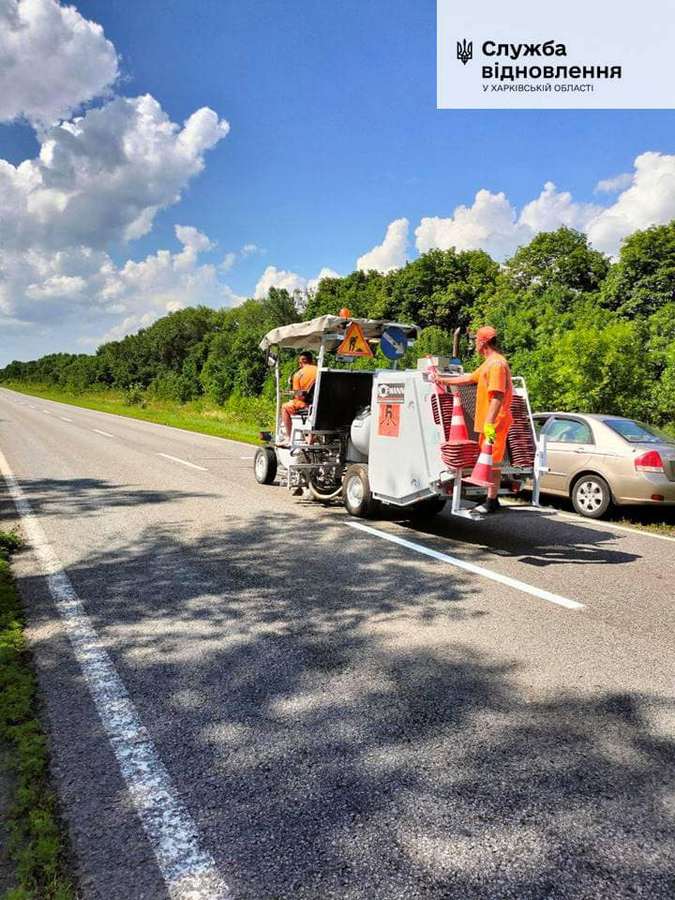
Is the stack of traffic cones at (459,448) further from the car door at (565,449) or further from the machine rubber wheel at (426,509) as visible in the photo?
the car door at (565,449)

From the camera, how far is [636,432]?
8914mm

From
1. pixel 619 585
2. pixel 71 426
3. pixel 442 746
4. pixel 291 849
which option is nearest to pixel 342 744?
pixel 442 746

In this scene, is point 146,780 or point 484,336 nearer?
point 146,780

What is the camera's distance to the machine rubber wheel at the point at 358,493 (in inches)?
323

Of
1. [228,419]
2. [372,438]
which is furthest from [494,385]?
[228,419]

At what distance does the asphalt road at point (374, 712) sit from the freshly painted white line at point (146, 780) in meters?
0.03

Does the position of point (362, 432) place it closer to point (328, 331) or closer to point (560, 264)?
point (328, 331)

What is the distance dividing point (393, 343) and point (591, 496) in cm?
361

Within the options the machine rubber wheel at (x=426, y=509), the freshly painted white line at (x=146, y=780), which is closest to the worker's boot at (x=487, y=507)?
the machine rubber wheel at (x=426, y=509)

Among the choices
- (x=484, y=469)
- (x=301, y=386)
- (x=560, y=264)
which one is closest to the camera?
(x=484, y=469)

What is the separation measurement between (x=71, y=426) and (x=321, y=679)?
75.6 feet

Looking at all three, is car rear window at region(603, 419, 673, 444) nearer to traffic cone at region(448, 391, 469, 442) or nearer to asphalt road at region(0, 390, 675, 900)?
asphalt road at region(0, 390, 675, 900)

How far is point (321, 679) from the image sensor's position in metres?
3.66

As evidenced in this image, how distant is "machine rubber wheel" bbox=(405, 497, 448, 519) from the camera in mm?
8117
